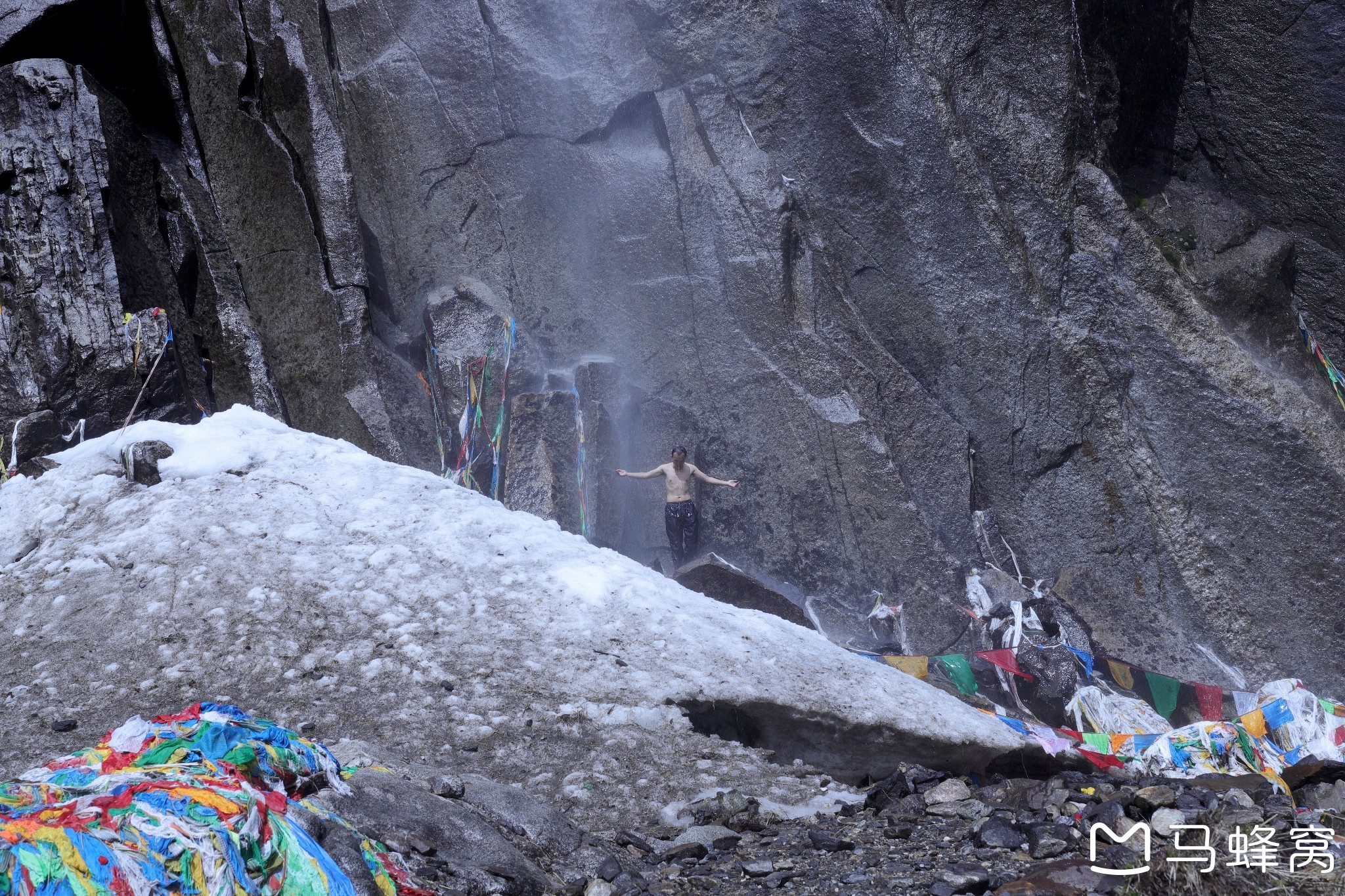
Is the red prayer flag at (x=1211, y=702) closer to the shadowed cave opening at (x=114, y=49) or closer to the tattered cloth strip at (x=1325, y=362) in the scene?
the tattered cloth strip at (x=1325, y=362)

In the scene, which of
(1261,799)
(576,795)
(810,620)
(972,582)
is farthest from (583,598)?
(972,582)

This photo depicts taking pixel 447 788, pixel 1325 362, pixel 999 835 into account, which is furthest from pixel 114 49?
pixel 1325 362

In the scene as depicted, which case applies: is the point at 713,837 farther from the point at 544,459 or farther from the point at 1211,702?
the point at 544,459

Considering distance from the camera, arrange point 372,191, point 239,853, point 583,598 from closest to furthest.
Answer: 1. point 239,853
2. point 583,598
3. point 372,191

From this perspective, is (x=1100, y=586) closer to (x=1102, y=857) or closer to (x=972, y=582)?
(x=972, y=582)

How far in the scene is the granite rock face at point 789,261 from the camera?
678 centimetres

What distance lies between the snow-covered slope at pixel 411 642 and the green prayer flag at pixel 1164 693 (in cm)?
312

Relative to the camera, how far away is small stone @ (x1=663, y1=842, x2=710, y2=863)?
3.04m

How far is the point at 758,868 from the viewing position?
289 centimetres

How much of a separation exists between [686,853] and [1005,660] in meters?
4.08

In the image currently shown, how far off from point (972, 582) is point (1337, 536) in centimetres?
242

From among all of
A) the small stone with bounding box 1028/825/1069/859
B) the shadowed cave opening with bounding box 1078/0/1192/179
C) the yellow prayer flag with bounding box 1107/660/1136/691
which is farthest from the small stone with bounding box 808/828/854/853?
the shadowed cave opening with bounding box 1078/0/1192/179

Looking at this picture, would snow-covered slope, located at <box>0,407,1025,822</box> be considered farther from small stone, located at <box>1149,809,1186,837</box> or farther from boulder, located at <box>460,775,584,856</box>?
small stone, located at <box>1149,809,1186,837</box>

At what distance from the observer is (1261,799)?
11.5ft
